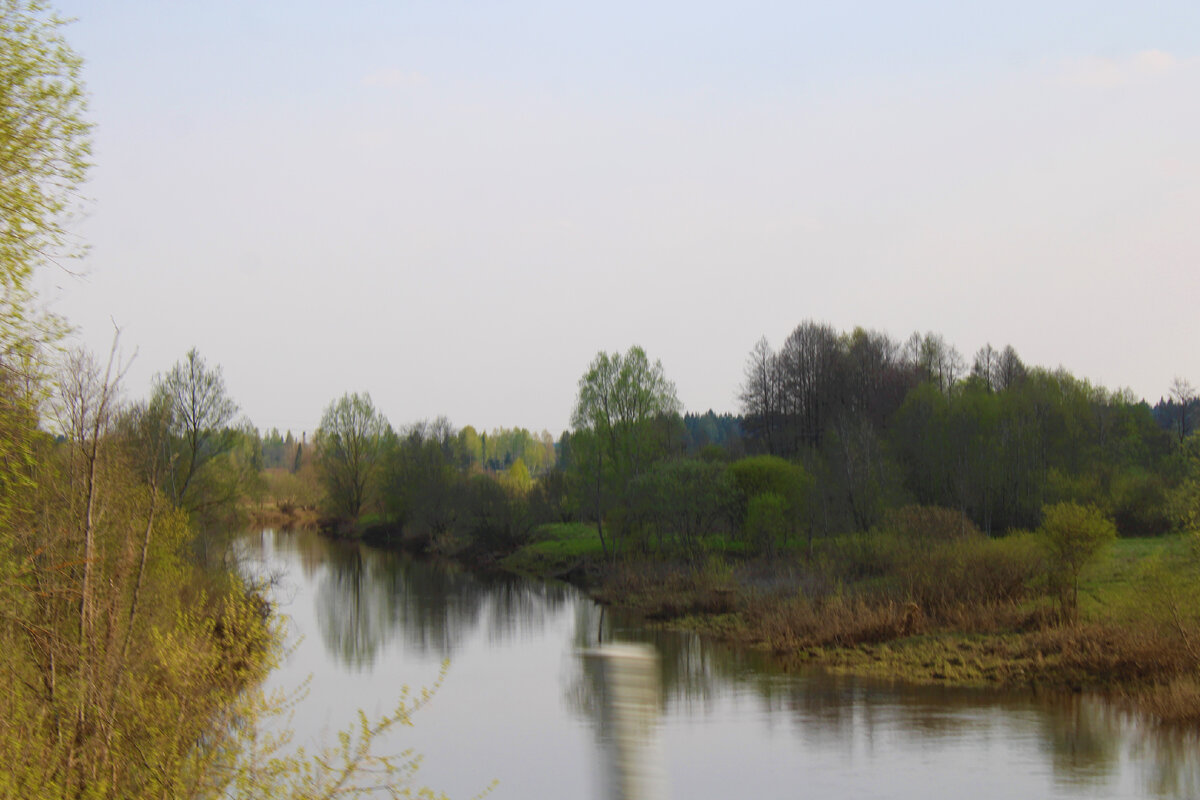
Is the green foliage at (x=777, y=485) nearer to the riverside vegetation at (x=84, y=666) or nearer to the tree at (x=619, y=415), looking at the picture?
the tree at (x=619, y=415)

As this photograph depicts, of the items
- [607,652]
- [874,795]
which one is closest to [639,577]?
[607,652]

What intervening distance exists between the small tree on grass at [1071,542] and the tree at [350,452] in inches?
2456

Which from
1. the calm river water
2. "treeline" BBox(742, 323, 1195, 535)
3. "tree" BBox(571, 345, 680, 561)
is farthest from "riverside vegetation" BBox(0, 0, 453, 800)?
"tree" BBox(571, 345, 680, 561)

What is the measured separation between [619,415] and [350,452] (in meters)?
37.8

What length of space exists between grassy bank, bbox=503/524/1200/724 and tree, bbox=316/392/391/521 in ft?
148

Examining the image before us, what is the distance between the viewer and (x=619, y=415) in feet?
173

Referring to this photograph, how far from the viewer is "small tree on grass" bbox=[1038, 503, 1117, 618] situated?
25.9m

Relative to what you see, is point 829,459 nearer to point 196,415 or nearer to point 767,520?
point 767,520

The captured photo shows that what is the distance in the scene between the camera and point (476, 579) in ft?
165

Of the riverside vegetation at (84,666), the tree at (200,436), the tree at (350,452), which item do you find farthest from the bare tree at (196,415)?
the tree at (350,452)

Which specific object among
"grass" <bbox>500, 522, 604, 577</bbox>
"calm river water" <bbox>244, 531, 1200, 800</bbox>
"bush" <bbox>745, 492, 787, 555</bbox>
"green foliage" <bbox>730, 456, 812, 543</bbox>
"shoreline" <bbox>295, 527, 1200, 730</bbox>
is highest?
"green foliage" <bbox>730, 456, 812, 543</bbox>

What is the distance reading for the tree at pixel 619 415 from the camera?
51.5 m

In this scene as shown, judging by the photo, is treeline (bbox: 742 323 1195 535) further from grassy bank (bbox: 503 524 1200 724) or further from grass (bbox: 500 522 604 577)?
grass (bbox: 500 522 604 577)

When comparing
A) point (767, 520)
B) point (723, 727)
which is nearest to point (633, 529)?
point (767, 520)
